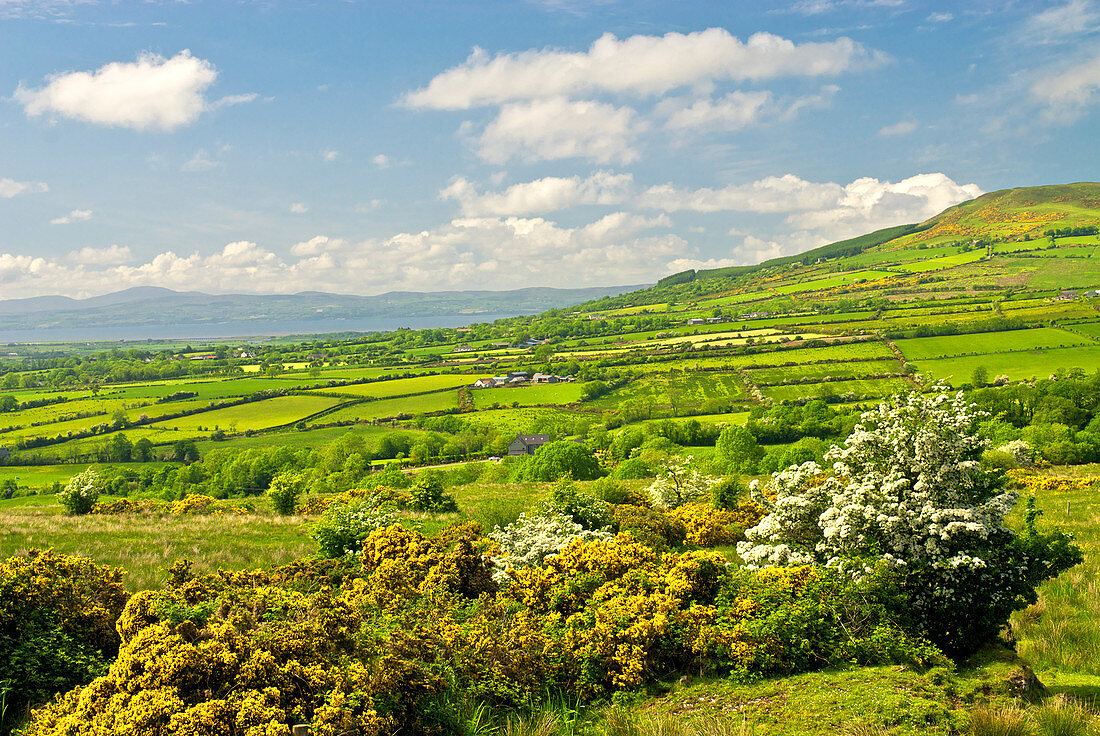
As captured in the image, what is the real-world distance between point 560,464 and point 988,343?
91.5 m

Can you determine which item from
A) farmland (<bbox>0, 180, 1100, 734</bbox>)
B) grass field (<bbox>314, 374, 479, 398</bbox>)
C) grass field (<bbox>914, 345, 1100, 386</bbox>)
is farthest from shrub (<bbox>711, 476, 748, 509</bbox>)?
grass field (<bbox>314, 374, 479, 398</bbox>)

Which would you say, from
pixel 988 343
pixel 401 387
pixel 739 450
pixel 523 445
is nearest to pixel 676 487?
pixel 739 450

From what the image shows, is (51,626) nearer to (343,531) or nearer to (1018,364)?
(343,531)

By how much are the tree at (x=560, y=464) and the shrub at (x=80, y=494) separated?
27485 mm

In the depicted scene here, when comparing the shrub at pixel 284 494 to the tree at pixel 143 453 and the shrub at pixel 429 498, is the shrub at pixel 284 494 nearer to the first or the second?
the shrub at pixel 429 498

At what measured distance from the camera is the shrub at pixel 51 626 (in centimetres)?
627

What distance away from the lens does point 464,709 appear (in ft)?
20.9

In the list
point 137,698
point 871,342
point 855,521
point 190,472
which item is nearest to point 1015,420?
point 871,342

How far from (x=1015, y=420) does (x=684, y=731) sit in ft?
228

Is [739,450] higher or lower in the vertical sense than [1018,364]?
lower

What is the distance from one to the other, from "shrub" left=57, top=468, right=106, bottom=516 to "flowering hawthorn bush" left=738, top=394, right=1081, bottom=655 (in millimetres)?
21815

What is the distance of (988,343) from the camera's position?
98750 mm

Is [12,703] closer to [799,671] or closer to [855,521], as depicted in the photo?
[799,671]

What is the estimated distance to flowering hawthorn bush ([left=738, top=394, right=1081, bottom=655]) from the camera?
311 inches
